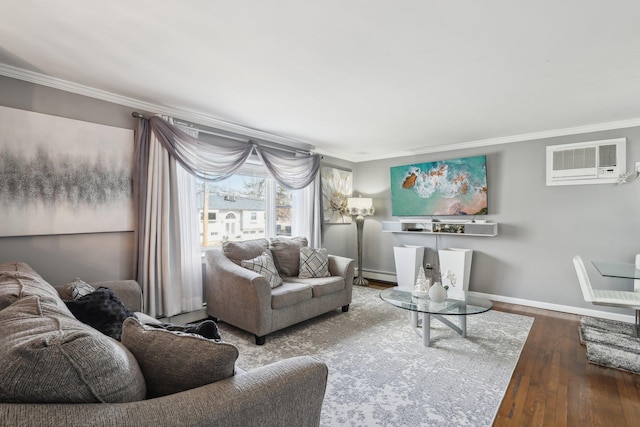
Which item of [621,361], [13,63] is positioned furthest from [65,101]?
[621,361]

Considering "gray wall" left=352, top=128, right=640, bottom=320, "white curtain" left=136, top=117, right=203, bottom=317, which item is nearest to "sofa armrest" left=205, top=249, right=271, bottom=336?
"white curtain" left=136, top=117, right=203, bottom=317

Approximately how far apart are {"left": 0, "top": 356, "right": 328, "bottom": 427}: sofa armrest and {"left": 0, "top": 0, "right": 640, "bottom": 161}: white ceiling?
177 cm

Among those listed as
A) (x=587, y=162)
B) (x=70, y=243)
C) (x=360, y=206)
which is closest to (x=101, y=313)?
(x=70, y=243)

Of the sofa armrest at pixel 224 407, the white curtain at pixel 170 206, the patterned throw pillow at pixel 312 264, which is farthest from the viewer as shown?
the patterned throw pillow at pixel 312 264

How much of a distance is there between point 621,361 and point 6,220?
4.88 metres

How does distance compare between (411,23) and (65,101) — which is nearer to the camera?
(411,23)

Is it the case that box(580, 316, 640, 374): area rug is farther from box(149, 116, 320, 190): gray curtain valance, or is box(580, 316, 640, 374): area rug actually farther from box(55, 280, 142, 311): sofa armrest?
box(55, 280, 142, 311): sofa armrest

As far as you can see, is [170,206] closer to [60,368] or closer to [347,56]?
[347,56]

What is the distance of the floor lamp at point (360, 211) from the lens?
5406 mm

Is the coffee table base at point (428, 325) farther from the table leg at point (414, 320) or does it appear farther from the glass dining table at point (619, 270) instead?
the glass dining table at point (619, 270)

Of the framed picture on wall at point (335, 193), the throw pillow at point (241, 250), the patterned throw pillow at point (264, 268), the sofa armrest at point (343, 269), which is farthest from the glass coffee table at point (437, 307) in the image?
the framed picture on wall at point (335, 193)

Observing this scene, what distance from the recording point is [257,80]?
8.52ft

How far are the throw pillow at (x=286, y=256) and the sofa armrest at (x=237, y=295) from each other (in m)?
0.64

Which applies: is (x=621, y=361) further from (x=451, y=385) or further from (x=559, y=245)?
(x=559, y=245)
